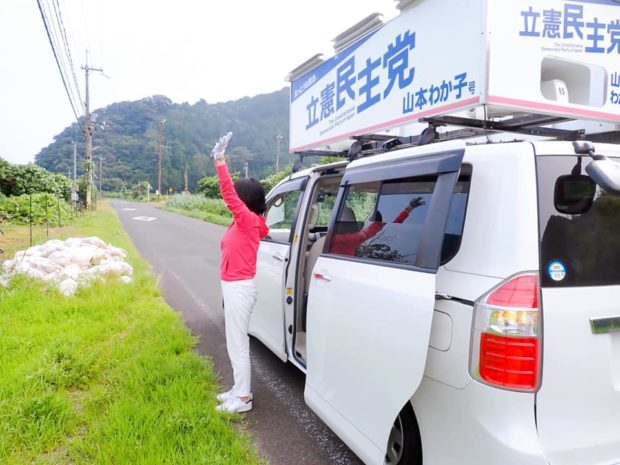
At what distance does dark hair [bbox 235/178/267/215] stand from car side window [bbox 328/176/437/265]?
2.30 feet

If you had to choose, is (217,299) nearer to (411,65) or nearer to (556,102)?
(411,65)

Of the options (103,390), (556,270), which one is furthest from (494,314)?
(103,390)

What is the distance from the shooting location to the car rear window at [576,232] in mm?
1586

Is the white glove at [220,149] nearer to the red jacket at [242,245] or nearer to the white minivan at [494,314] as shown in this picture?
the red jacket at [242,245]

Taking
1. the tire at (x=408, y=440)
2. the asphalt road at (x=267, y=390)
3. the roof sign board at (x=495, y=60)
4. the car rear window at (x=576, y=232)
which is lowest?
the asphalt road at (x=267, y=390)

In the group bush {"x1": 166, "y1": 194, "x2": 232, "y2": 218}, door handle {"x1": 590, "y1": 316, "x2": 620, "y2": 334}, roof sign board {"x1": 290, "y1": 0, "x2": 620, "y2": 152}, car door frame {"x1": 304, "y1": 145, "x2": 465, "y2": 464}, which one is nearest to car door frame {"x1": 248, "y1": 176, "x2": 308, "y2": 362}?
car door frame {"x1": 304, "y1": 145, "x2": 465, "y2": 464}

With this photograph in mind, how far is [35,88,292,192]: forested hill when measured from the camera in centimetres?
6619

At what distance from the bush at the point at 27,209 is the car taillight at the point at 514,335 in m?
18.1

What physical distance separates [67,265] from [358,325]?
6155 millimetres

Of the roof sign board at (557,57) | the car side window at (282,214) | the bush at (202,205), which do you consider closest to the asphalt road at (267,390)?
the car side window at (282,214)

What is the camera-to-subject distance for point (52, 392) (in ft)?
10.0

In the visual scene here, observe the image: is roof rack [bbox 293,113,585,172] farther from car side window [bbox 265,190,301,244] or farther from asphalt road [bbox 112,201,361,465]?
asphalt road [bbox 112,201,361,465]

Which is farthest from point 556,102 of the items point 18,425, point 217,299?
point 217,299

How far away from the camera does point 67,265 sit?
6.62 metres
